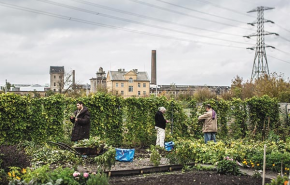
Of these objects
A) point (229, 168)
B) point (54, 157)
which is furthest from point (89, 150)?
point (229, 168)

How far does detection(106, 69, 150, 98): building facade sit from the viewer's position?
91000 millimetres

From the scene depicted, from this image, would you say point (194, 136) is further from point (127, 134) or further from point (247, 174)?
point (247, 174)

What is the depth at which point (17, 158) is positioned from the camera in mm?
7227

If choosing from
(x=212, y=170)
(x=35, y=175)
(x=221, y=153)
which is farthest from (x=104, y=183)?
(x=221, y=153)

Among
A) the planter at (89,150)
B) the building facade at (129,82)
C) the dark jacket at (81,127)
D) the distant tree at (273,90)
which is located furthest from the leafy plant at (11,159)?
the building facade at (129,82)

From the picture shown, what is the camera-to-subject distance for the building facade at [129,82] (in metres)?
91.0

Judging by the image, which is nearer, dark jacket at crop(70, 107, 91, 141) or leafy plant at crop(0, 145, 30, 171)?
leafy plant at crop(0, 145, 30, 171)

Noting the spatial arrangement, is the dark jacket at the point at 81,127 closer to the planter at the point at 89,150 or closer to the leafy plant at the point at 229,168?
the planter at the point at 89,150

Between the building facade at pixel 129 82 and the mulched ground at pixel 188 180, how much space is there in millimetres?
82658

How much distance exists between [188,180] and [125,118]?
7210 millimetres

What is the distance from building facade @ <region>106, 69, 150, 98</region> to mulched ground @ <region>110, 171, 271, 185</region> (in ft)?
271

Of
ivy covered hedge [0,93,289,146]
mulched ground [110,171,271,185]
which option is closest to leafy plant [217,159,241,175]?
mulched ground [110,171,271,185]

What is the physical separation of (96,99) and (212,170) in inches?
247

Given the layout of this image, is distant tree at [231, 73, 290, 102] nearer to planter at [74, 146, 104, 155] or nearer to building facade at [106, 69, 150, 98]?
planter at [74, 146, 104, 155]
